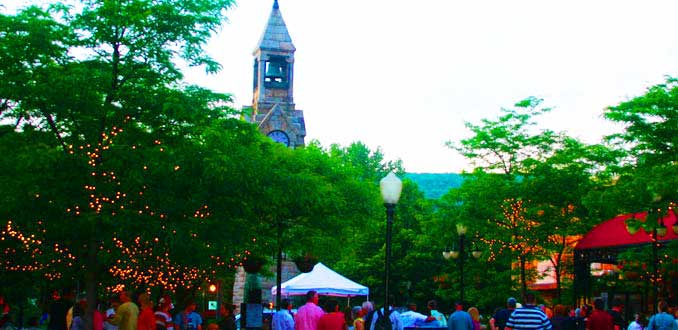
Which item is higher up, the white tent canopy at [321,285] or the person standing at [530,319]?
the white tent canopy at [321,285]

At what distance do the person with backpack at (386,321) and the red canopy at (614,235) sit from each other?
1506cm

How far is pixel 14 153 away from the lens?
1773cm

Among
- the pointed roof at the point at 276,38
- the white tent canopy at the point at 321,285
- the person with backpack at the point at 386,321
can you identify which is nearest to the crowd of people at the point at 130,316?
the person with backpack at the point at 386,321

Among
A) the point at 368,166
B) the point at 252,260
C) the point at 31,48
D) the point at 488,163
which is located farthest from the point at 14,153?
the point at 368,166

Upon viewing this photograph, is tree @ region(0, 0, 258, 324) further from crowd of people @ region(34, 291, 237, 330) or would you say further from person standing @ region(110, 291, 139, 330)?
person standing @ region(110, 291, 139, 330)

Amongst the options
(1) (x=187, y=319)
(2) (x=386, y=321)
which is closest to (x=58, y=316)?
(1) (x=187, y=319)

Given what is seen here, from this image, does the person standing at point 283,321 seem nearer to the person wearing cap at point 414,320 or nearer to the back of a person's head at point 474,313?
the person wearing cap at point 414,320

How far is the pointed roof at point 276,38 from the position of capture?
215ft

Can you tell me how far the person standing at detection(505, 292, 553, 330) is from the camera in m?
13.8

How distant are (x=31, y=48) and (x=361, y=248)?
47377mm

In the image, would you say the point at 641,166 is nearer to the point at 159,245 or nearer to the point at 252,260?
the point at 252,260

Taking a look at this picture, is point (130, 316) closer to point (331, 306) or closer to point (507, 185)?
point (331, 306)

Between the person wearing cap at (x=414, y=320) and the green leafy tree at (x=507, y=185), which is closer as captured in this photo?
the person wearing cap at (x=414, y=320)

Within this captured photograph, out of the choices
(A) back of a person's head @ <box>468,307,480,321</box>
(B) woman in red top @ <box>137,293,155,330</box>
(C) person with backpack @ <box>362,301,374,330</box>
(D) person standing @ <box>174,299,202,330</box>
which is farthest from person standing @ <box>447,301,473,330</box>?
(B) woman in red top @ <box>137,293,155,330</box>
